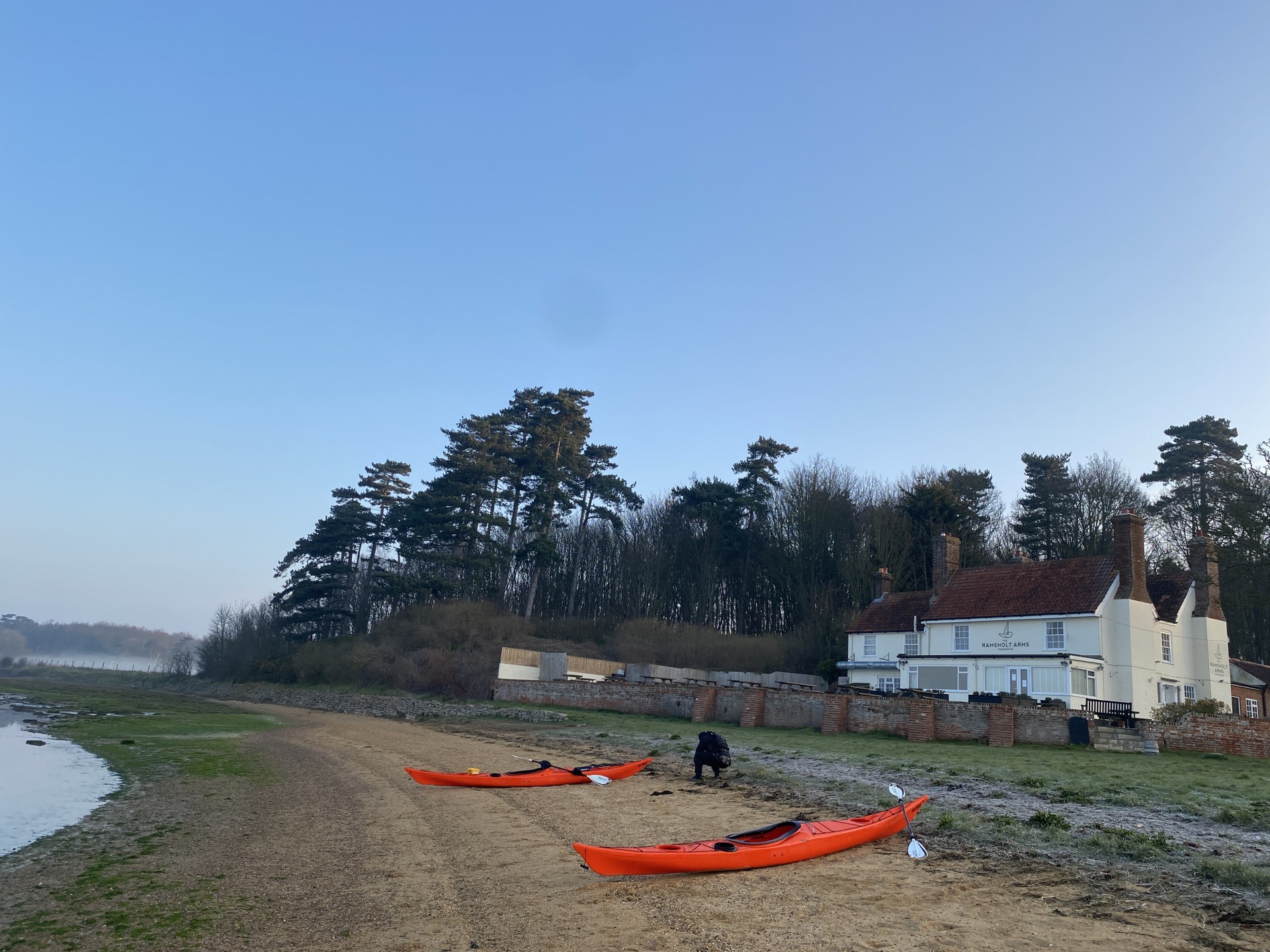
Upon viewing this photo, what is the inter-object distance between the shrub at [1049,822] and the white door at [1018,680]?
2260 centimetres

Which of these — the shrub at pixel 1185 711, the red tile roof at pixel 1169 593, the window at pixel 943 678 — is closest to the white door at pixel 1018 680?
the window at pixel 943 678

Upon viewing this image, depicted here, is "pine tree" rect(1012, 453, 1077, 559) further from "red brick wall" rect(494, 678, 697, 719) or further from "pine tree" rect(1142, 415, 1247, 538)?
"red brick wall" rect(494, 678, 697, 719)

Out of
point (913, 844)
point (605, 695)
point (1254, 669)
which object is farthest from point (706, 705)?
point (1254, 669)

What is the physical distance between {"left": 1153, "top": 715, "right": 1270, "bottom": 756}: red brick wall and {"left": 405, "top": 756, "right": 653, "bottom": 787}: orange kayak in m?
16.7

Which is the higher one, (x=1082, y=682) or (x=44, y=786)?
(x=1082, y=682)

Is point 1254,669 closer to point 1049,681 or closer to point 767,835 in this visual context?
point 1049,681

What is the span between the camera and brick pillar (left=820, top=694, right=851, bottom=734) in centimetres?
2678

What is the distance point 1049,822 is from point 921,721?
48.1 ft

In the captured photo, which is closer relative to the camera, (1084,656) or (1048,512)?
(1084,656)

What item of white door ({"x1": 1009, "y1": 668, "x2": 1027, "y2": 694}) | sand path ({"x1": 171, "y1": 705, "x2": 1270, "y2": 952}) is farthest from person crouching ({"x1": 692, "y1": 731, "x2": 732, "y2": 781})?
white door ({"x1": 1009, "y1": 668, "x2": 1027, "y2": 694})

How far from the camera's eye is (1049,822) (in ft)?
36.5

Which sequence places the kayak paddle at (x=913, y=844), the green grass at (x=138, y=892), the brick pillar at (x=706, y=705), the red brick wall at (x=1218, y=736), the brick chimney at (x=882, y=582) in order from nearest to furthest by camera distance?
the green grass at (x=138, y=892), the kayak paddle at (x=913, y=844), the red brick wall at (x=1218, y=736), the brick pillar at (x=706, y=705), the brick chimney at (x=882, y=582)

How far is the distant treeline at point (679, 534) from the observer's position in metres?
45.8

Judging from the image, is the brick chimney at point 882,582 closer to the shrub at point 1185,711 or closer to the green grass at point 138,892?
the shrub at point 1185,711
